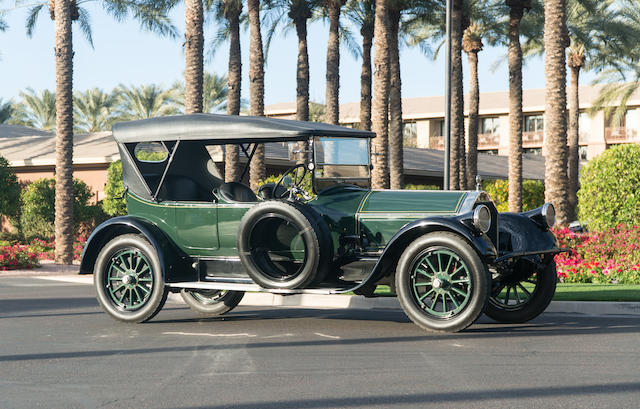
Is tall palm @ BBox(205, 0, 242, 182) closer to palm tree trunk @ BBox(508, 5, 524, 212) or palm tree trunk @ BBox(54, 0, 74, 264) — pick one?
palm tree trunk @ BBox(54, 0, 74, 264)

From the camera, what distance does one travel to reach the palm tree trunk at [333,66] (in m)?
35.2

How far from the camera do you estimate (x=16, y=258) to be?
23375mm

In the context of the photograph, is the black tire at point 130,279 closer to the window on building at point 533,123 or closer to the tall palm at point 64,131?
the tall palm at point 64,131

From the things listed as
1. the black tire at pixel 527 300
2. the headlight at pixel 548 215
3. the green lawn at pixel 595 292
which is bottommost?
the green lawn at pixel 595 292

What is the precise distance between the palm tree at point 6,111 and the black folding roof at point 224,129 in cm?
6421

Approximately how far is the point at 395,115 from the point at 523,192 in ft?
39.4

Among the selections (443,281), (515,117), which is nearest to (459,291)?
(443,281)

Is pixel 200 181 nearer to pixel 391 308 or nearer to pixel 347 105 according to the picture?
pixel 391 308

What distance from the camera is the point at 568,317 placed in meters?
11.3

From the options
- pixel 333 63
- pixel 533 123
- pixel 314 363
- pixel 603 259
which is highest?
pixel 533 123

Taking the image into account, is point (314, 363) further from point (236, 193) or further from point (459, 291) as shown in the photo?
point (236, 193)

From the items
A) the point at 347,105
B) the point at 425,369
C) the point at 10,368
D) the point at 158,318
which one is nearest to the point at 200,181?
the point at 158,318

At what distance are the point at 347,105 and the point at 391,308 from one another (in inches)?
2567

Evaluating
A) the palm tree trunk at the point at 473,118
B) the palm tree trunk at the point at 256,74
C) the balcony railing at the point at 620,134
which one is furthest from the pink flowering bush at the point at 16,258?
the balcony railing at the point at 620,134
